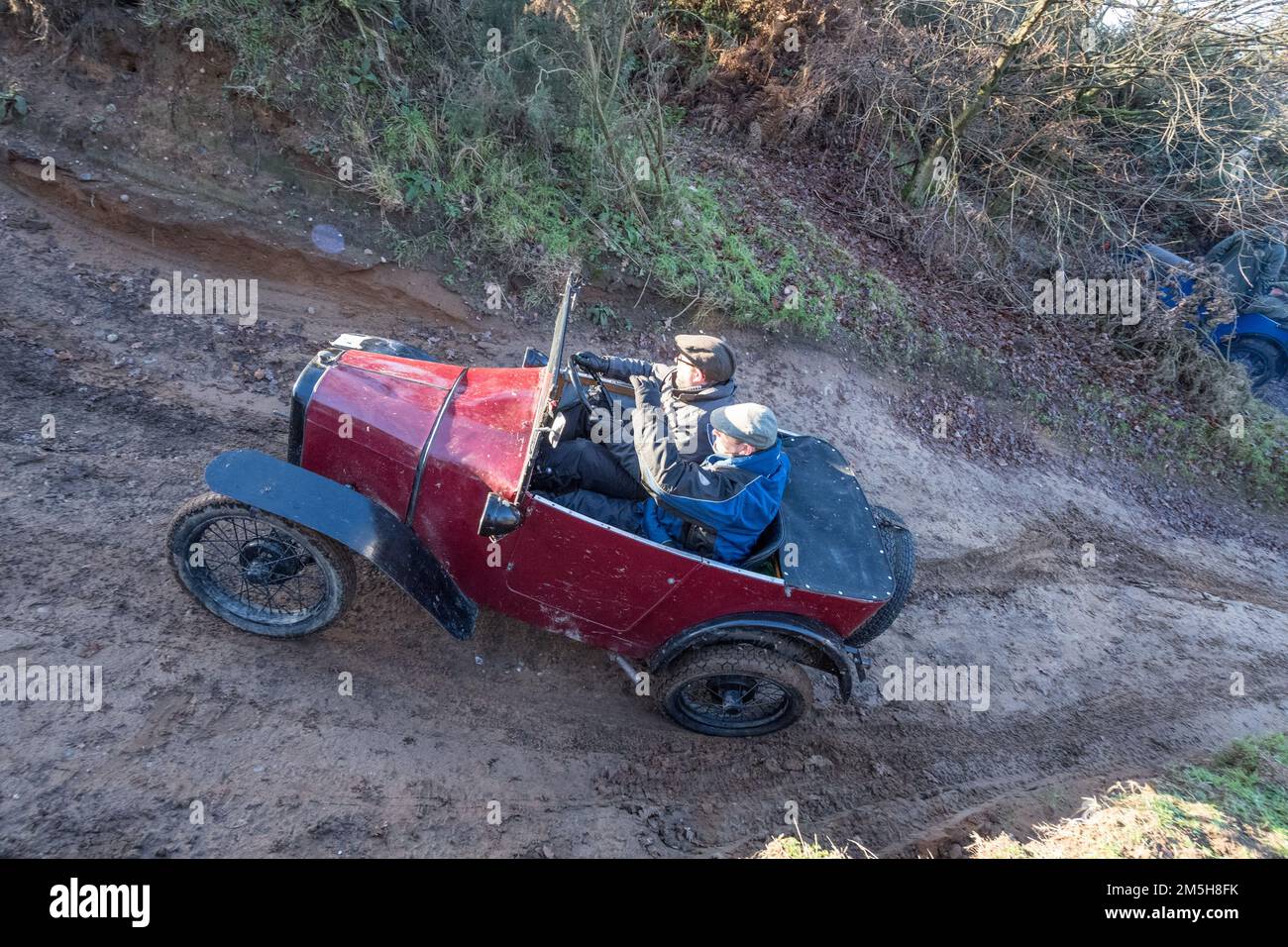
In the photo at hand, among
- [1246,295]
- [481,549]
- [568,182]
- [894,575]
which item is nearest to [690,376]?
[481,549]

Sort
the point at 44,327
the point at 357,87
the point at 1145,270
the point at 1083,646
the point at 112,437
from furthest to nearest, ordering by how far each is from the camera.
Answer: the point at 1145,270 < the point at 357,87 < the point at 1083,646 < the point at 44,327 < the point at 112,437

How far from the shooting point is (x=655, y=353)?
684cm

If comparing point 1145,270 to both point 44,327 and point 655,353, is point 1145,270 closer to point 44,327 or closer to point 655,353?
point 655,353

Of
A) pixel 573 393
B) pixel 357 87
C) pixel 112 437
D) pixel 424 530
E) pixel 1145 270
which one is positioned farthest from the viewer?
pixel 1145 270

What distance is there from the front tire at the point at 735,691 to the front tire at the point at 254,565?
5.93ft

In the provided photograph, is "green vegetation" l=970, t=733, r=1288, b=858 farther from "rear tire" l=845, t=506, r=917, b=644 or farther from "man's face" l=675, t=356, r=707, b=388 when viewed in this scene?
"man's face" l=675, t=356, r=707, b=388

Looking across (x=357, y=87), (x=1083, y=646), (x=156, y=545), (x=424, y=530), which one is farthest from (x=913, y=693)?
(x=357, y=87)

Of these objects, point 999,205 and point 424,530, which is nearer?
point 424,530

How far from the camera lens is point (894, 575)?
Result: 393 cm

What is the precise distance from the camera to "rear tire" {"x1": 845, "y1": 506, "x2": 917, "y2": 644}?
153 inches

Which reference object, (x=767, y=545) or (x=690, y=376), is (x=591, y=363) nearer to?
(x=690, y=376)

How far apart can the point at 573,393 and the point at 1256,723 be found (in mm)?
5565
